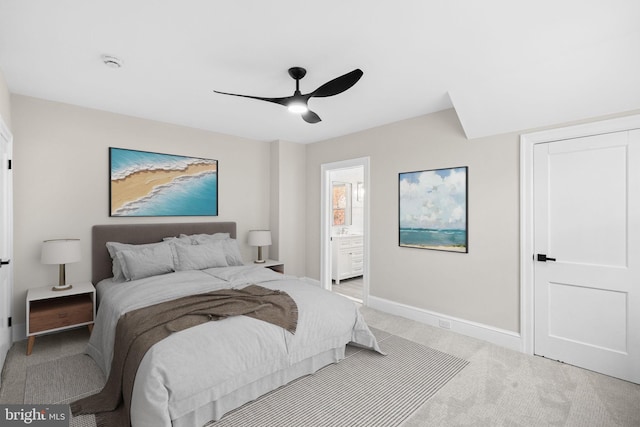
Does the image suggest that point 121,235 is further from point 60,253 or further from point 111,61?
point 111,61

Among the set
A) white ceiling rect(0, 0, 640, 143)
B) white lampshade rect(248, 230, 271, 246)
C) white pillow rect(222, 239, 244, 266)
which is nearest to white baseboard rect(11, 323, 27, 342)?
white pillow rect(222, 239, 244, 266)

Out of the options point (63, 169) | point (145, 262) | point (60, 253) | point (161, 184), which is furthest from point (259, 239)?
point (63, 169)

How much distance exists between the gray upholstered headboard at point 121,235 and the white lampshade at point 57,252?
0.43 m

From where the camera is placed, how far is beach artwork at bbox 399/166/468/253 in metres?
3.44

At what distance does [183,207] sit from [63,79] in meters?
1.89

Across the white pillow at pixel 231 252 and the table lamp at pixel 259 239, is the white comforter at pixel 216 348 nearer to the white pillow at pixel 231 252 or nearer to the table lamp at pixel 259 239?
the white pillow at pixel 231 252

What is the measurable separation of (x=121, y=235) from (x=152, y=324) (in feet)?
6.71

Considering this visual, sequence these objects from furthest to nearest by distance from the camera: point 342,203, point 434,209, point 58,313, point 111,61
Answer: point 342,203 < point 434,209 < point 58,313 < point 111,61

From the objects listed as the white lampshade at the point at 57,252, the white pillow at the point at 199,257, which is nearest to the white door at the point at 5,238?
the white lampshade at the point at 57,252

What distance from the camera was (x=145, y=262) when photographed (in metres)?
3.37

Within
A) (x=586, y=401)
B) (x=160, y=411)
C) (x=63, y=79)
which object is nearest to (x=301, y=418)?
(x=160, y=411)

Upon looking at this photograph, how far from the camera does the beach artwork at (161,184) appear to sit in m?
3.77

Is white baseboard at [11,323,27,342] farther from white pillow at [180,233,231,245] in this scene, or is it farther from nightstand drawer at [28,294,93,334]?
white pillow at [180,233,231,245]

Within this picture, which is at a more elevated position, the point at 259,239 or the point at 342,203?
the point at 342,203
